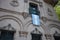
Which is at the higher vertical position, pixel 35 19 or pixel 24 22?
pixel 35 19

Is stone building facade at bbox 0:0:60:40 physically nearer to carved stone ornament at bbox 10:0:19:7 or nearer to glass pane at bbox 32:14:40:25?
carved stone ornament at bbox 10:0:19:7

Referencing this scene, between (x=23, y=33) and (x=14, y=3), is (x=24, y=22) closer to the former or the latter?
(x=23, y=33)

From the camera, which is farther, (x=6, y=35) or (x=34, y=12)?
(x=34, y=12)

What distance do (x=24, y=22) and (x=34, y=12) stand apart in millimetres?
1847

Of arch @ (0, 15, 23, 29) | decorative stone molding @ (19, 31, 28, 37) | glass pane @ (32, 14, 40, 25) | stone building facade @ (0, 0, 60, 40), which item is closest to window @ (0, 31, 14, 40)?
stone building facade @ (0, 0, 60, 40)

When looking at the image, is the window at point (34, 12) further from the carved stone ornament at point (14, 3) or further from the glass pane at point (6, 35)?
the glass pane at point (6, 35)

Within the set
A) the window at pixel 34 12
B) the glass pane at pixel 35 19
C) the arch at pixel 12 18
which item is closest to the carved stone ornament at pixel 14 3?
the arch at pixel 12 18

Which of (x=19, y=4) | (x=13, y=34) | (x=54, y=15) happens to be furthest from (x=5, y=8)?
(x=54, y=15)

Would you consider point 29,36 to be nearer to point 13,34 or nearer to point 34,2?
point 13,34

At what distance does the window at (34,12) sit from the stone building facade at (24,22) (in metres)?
0.31

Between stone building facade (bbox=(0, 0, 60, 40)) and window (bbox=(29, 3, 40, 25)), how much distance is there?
0.31 meters

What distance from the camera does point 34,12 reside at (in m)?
10.6

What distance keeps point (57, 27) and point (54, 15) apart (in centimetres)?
154

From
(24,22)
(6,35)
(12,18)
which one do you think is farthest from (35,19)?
(6,35)
